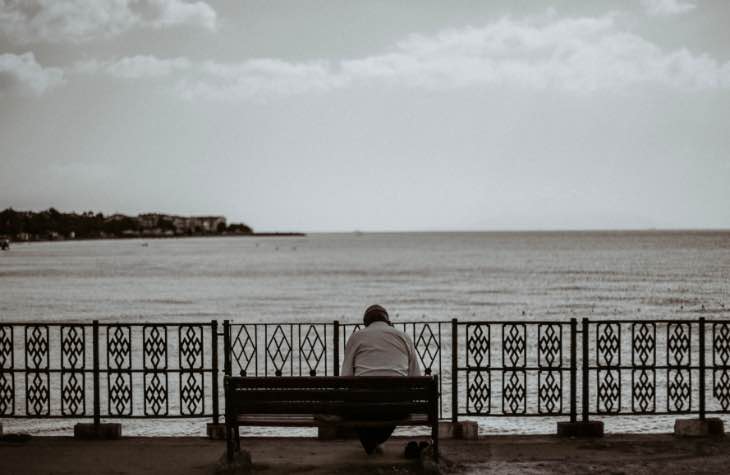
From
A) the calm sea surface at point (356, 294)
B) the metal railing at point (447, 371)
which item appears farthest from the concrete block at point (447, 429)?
the calm sea surface at point (356, 294)

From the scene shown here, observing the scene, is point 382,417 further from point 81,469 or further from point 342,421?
point 81,469

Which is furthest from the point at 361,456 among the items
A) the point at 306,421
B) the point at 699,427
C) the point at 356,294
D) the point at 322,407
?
the point at 356,294

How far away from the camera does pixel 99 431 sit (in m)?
8.96

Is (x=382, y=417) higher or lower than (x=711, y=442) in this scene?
higher

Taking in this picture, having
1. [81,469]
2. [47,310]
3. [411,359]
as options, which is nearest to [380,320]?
[411,359]

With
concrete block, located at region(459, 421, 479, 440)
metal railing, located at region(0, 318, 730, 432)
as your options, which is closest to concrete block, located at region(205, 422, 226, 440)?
metal railing, located at region(0, 318, 730, 432)

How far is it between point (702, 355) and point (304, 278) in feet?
267

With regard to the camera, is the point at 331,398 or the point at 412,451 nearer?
the point at 331,398

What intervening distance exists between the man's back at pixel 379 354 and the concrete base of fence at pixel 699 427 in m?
3.43

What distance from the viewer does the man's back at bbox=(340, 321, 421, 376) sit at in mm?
7789

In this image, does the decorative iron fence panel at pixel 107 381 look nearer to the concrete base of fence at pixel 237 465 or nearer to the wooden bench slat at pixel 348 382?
the concrete base of fence at pixel 237 465

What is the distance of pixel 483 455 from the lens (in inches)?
319

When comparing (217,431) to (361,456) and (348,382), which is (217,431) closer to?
(361,456)

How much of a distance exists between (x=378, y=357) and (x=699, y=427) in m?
4.09
